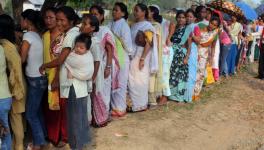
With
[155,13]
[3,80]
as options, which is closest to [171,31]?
[155,13]

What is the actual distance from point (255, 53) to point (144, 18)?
829cm

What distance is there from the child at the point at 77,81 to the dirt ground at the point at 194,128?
80 cm

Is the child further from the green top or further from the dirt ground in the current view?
the dirt ground

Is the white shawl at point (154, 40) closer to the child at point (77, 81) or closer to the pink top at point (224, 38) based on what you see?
the child at point (77, 81)

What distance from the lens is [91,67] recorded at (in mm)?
4020

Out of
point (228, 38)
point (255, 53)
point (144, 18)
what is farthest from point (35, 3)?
point (144, 18)

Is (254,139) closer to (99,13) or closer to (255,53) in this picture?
(99,13)

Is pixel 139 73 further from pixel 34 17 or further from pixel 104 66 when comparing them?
pixel 34 17

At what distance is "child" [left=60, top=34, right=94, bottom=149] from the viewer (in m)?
3.90

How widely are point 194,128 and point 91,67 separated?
2.36 m

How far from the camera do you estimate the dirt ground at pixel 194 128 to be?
5023 millimetres

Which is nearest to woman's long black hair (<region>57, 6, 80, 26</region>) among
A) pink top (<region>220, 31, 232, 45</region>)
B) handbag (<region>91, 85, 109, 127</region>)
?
handbag (<region>91, 85, 109, 127</region>)

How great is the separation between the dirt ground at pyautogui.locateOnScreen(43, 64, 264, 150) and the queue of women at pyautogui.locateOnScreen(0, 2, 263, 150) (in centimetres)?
28

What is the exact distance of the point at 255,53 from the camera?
13.1 meters
